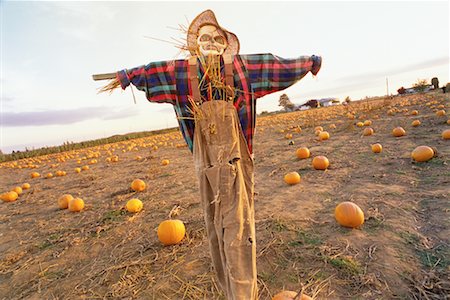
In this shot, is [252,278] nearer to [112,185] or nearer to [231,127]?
[231,127]

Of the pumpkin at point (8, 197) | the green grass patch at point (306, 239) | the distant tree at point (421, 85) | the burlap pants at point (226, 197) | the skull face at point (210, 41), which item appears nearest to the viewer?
the burlap pants at point (226, 197)

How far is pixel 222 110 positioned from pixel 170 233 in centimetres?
222

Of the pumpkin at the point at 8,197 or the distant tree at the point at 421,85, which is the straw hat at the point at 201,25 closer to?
the pumpkin at the point at 8,197

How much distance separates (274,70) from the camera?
2.24 m

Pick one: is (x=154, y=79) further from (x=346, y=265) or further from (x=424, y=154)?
(x=424, y=154)

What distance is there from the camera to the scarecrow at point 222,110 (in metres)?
1.94

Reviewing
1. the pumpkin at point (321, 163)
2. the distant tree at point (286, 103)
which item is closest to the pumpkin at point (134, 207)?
the pumpkin at point (321, 163)

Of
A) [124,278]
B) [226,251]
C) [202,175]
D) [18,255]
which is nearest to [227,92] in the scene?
[202,175]

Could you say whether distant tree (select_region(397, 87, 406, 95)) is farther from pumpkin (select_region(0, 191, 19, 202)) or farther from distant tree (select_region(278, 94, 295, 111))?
pumpkin (select_region(0, 191, 19, 202))

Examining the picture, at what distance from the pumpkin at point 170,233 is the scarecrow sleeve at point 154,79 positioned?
2024 millimetres

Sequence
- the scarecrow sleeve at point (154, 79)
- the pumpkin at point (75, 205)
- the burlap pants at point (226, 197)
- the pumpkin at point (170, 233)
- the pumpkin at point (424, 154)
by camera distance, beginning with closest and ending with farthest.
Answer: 1. the burlap pants at point (226, 197)
2. the scarecrow sleeve at point (154, 79)
3. the pumpkin at point (170, 233)
4. the pumpkin at point (424, 154)
5. the pumpkin at point (75, 205)

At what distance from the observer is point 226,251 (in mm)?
1914

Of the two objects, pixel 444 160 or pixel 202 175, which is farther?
A: pixel 444 160

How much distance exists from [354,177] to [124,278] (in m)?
4.55
